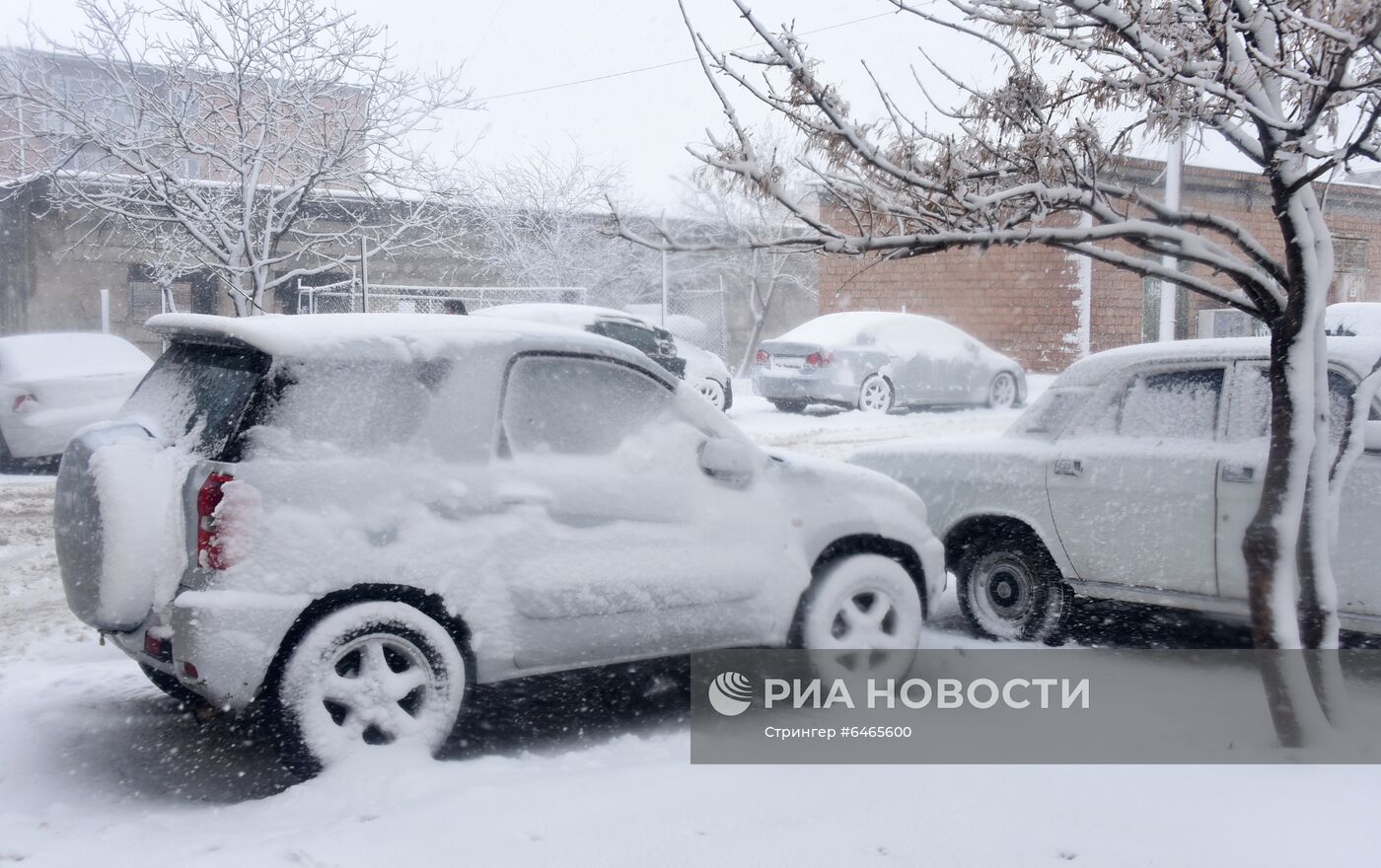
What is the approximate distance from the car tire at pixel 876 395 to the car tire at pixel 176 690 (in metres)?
10.7

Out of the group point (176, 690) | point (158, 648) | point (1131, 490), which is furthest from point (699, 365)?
point (158, 648)

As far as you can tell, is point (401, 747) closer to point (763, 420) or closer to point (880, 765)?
point (880, 765)

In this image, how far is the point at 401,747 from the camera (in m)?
4.10

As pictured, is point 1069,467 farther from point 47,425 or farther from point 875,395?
point 47,425

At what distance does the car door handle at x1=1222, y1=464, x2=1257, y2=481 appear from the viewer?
5.37m

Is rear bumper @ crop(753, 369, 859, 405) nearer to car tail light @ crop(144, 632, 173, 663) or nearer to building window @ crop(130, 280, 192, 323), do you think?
car tail light @ crop(144, 632, 173, 663)

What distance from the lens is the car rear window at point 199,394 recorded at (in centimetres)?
413

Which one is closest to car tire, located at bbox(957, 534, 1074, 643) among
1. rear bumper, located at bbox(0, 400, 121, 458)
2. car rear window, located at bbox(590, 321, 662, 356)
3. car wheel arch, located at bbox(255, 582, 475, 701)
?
car wheel arch, located at bbox(255, 582, 475, 701)

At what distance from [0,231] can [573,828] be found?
22.7 m

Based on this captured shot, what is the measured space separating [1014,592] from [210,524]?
400 centimetres

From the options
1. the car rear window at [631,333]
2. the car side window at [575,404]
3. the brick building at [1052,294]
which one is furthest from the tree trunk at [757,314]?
the car side window at [575,404]

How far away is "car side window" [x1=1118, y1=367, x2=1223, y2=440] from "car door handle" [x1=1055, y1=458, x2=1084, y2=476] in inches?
10.4

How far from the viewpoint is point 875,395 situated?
14.8 metres

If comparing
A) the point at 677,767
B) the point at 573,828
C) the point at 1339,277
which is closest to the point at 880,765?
the point at 677,767
